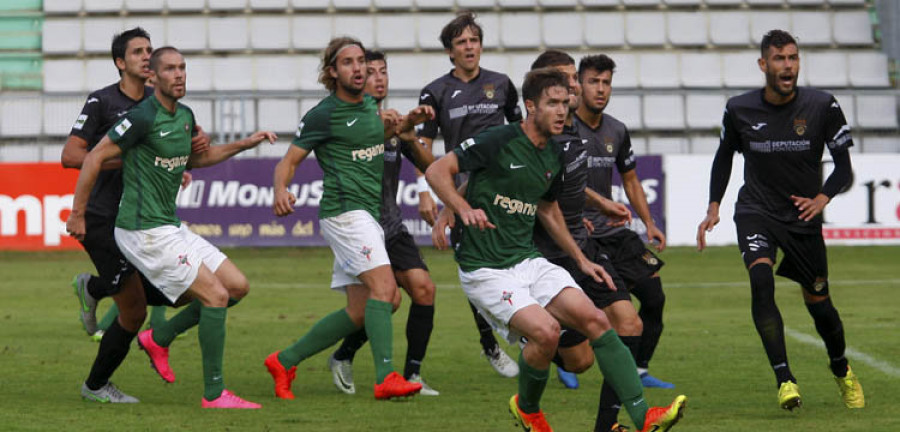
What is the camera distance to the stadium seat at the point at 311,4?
78.0 feet

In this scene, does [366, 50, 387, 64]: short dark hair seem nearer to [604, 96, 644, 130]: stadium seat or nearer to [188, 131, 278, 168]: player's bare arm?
[188, 131, 278, 168]: player's bare arm

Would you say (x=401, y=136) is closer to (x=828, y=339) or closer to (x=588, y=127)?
(x=588, y=127)

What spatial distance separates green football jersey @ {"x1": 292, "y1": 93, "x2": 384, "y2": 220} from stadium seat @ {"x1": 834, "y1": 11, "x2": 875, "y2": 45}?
684 inches

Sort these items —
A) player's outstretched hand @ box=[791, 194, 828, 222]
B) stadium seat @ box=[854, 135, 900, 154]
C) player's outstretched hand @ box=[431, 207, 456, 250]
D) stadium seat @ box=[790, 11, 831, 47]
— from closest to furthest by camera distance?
player's outstretched hand @ box=[431, 207, 456, 250] < player's outstretched hand @ box=[791, 194, 828, 222] < stadium seat @ box=[854, 135, 900, 154] < stadium seat @ box=[790, 11, 831, 47]

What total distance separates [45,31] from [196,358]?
47.9ft

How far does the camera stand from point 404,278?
9266 millimetres

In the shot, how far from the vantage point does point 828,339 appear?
8359 mm

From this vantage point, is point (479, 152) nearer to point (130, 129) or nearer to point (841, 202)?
point (130, 129)

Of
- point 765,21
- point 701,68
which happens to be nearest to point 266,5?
point 701,68

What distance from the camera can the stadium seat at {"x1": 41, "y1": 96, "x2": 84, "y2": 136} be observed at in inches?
846

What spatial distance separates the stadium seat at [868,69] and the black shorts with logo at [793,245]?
16.2 meters

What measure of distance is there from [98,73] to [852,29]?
1240cm

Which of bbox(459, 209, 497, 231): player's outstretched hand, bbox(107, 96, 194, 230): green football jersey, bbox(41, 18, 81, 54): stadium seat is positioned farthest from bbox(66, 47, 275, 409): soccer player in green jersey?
bbox(41, 18, 81, 54): stadium seat

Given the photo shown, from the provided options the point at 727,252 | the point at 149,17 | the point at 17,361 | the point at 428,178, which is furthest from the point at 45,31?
the point at 428,178
